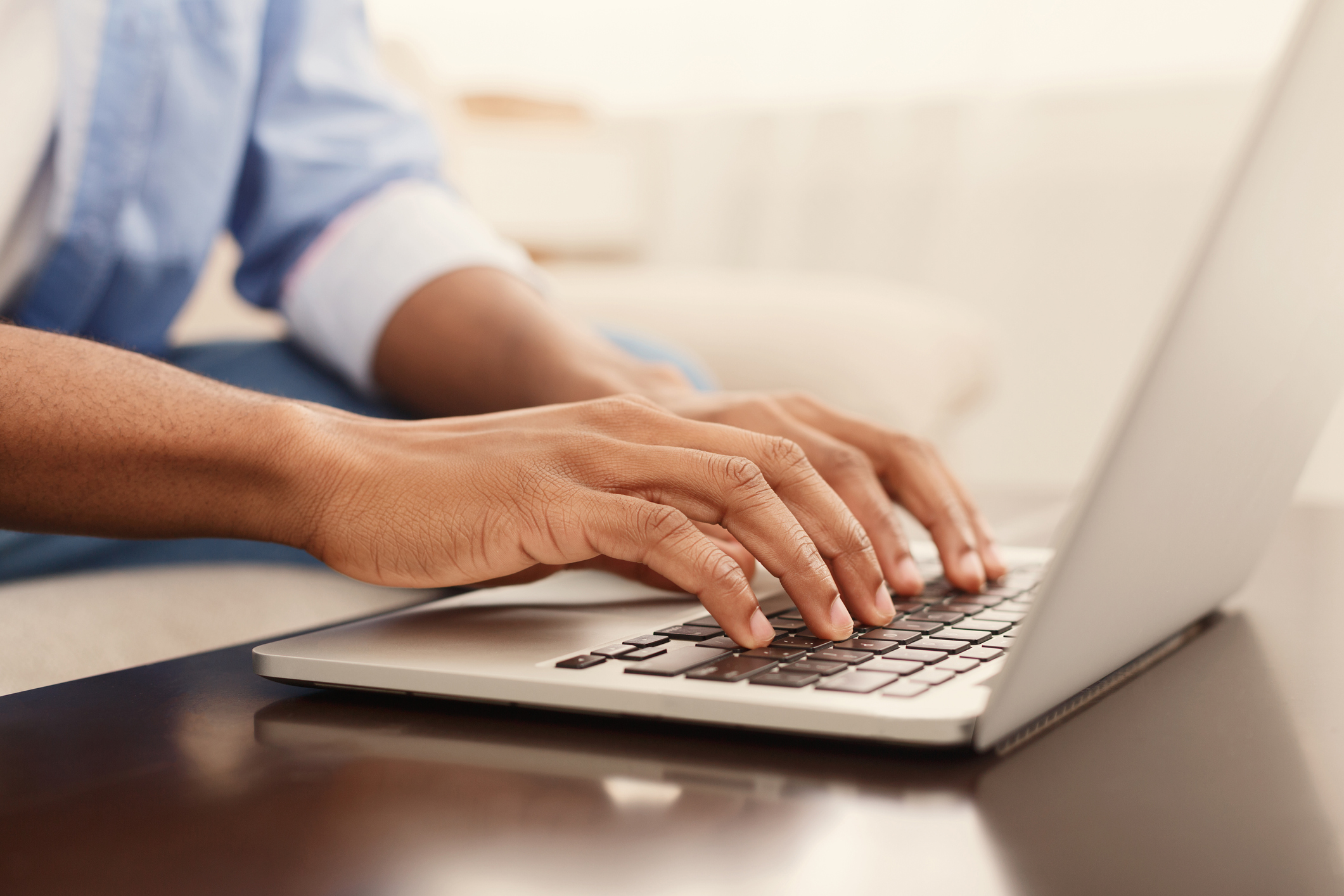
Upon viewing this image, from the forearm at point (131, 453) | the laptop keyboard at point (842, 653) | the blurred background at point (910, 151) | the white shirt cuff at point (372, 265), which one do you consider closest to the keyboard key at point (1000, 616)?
the laptop keyboard at point (842, 653)

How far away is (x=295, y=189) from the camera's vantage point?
953mm

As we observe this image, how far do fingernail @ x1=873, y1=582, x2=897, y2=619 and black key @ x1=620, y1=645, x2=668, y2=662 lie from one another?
101 mm

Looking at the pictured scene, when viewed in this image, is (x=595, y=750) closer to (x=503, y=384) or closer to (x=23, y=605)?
(x=23, y=605)

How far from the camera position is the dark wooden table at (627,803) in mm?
253

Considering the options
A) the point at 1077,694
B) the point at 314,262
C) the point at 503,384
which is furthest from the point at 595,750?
the point at 314,262

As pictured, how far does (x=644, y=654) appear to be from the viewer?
389mm

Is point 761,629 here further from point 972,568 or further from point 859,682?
point 972,568

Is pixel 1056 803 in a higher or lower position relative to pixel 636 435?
lower

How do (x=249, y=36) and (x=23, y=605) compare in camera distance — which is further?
(x=249, y=36)

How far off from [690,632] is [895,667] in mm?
94

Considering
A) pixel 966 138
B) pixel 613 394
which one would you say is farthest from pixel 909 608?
pixel 966 138

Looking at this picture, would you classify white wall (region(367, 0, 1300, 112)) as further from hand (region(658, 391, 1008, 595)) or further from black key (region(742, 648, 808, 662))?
black key (region(742, 648, 808, 662))

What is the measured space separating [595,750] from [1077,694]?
168 millimetres

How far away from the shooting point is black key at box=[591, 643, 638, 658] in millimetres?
386
